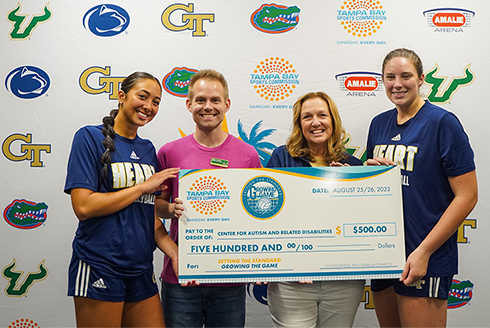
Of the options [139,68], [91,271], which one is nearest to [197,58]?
[139,68]

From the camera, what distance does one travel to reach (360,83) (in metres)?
2.51

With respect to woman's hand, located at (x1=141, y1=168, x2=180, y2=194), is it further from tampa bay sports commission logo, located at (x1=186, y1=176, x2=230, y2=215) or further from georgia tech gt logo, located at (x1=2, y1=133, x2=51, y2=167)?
georgia tech gt logo, located at (x1=2, y1=133, x2=51, y2=167)

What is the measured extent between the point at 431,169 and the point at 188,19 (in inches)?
79.3

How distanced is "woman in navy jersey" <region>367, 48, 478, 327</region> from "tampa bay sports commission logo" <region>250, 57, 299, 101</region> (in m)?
0.87

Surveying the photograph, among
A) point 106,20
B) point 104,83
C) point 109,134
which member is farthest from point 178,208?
point 106,20

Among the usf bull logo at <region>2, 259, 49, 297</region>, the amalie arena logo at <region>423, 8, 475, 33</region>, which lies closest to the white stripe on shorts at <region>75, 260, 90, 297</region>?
the usf bull logo at <region>2, 259, 49, 297</region>

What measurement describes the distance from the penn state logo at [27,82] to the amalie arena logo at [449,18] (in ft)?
9.96

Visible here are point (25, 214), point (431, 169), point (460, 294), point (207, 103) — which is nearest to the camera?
point (431, 169)

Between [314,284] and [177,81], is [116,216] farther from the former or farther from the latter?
[177,81]

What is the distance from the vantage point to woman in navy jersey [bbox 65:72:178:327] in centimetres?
156

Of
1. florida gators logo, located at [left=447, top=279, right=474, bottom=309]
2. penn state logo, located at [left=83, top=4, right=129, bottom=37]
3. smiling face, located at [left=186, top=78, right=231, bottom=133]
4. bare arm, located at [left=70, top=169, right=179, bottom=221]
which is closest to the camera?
bare arm, located at [left=70, top=169, right=179, bottom=221]

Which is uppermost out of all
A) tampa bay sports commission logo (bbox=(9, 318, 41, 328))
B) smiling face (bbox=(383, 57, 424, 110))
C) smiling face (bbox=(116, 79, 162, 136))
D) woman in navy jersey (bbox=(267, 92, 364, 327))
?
smiling face (bbox=(383, 57, 424, 110))

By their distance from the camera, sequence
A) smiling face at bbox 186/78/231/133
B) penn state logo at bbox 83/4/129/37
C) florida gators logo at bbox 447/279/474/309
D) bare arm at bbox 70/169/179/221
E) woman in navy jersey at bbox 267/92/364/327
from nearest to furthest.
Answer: bare arm at bbox 70/169/179/221
woman in navy jersey at bbox 267/92/364/327
smiling face at bbox 186/78/231/133
florida gators logo at bbox 447/279/474/309
penn state logo at bbox 83/4/129/37

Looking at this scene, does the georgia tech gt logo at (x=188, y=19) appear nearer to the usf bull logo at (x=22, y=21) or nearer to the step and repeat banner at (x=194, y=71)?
the step and repeat banner at (x=194, y=71)
